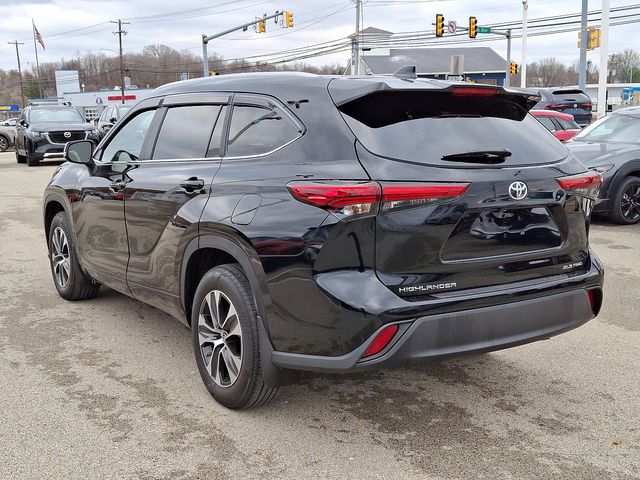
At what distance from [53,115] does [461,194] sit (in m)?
21.2

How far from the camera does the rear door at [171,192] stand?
152 inches

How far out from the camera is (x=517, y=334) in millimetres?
3236

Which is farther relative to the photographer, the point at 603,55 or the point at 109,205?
the point at 603,55

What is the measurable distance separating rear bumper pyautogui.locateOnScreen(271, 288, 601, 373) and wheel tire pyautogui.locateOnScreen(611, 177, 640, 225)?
6.70m

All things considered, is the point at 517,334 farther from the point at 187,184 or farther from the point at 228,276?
the point at 187,184

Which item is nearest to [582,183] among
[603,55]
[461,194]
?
[461,194]

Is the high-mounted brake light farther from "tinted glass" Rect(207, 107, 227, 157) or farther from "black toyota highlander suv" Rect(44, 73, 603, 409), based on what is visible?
"tinted glass" Rect(207, 107, 227, 157)

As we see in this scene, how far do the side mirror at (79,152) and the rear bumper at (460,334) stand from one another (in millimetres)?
2783

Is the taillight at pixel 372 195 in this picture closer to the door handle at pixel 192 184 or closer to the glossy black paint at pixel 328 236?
the glossy black paint at pixel 328 236

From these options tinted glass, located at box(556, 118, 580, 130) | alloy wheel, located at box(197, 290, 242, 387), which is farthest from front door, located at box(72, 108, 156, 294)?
tinted glass, located at box(556, 118, 580, 130)

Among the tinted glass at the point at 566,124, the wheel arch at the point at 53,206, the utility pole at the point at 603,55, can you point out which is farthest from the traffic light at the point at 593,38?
the wheel arch at the point at 53,206

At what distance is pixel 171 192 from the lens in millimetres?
4008

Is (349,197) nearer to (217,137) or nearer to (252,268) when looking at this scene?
(252,268)

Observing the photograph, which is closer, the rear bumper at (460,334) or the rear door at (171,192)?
the rear bumper at (460,334)
